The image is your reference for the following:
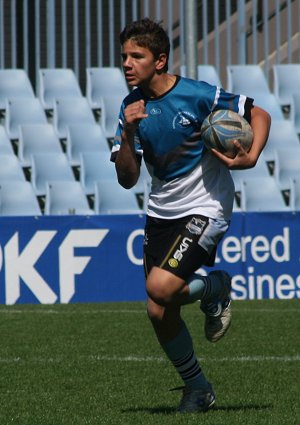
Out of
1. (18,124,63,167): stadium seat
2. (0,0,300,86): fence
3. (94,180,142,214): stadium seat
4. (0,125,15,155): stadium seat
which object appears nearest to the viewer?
(94,180,142,214): stadium seat

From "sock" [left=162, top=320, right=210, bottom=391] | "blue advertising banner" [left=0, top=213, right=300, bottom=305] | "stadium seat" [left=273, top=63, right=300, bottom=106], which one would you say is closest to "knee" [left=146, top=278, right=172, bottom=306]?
"sock" [left=162, top=320, right=210, bottom=391]

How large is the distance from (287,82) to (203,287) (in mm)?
12395

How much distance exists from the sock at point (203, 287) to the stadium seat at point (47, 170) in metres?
10.0

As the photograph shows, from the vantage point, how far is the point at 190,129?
5.66 m

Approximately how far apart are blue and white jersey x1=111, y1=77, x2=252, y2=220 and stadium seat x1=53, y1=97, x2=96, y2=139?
11.1m

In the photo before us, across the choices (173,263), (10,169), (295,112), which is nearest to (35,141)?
(10,169)

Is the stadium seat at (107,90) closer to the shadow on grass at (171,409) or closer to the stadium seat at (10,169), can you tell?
the stadium seat at (10,169)

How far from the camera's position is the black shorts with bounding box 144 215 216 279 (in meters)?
5.63

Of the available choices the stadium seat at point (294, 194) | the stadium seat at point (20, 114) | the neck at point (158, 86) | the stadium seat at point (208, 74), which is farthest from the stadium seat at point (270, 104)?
the neck at point (158, 86)

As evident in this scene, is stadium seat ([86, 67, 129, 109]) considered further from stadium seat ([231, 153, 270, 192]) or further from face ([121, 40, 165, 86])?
face ([121, 40, 165, 86])

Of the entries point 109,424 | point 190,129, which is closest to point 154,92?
point 190,129

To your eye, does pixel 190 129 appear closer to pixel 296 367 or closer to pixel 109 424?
pixel 109 424

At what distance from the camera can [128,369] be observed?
7473 millimetres

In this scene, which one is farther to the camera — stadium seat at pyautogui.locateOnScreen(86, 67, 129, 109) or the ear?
stadium seat at pyautogui.locateOnScreen(86, 67, 129, 109)
